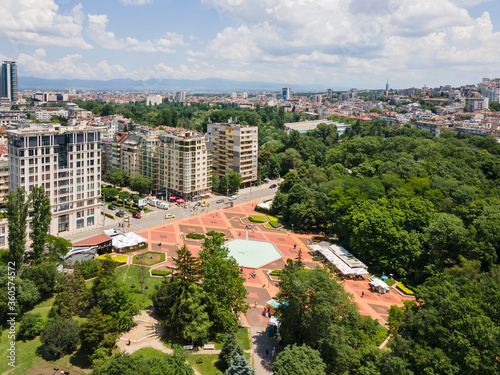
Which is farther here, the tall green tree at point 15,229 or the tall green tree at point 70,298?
the tall green tree at point 15,229

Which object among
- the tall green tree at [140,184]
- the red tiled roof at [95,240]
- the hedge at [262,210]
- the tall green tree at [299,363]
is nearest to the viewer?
the tall green tree at [299,363]

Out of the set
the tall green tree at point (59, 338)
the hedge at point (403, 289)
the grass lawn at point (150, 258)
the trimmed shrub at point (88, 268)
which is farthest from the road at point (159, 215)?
the hedge at point (403, 289)

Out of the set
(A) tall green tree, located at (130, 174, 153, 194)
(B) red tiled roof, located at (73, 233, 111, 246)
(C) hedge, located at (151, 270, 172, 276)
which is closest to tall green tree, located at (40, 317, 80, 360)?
(C) hedge, located at (151, 270, 172, 276)

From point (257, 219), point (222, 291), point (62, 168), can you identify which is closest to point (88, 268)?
point (222, 291)

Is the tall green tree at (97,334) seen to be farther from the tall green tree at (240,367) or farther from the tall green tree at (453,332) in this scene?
the tall green tree at (453,332)

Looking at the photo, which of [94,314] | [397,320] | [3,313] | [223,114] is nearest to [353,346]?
[397,320]

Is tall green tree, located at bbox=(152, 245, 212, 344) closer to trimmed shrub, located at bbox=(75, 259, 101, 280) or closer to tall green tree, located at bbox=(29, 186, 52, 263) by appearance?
trimmed shrub, located at bbox=(75, 259, 101, 280)

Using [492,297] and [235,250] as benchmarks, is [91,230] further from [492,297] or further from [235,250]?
[492,297]
